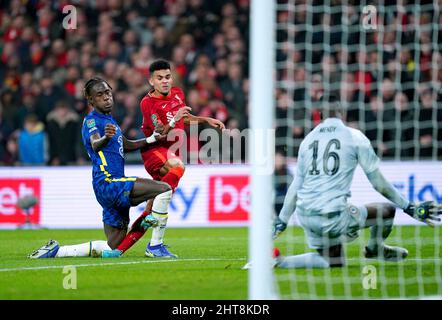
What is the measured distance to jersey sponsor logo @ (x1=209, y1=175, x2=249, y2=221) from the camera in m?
14.7

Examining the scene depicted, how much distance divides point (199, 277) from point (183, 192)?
724cm

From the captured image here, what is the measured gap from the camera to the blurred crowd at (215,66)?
12398 mm

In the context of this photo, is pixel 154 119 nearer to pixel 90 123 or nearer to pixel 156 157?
pixel 156 157

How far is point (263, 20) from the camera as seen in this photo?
5.91m

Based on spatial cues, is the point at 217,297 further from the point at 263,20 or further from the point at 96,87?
the point at 96,87

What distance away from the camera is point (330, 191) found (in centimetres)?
782

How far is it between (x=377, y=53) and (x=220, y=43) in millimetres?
4833

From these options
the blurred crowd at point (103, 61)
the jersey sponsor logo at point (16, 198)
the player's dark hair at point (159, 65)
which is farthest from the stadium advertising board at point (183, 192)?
the player's dark hair at point (159, 65)

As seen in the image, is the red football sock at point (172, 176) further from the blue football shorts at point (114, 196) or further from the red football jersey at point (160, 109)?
the blue football shorts at point (114, 196)

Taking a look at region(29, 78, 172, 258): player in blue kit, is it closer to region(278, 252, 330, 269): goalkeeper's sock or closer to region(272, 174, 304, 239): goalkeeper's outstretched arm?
region(272, 174, 304, 239): goalkeeper's outstretched arm

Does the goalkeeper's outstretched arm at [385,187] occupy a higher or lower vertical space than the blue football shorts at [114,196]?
higher

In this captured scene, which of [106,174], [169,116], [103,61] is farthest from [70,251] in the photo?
[103,61]

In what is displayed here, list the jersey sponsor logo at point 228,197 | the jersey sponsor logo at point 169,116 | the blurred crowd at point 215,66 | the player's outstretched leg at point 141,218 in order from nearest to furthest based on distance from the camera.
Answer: the player's outstretched leg at point 141,218, the jersey sponsor logo at point 169,116, the blurred crowd at point 215,66, the jersey sponsor logo at point 228,197

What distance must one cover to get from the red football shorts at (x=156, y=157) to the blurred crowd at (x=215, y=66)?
2.76m
